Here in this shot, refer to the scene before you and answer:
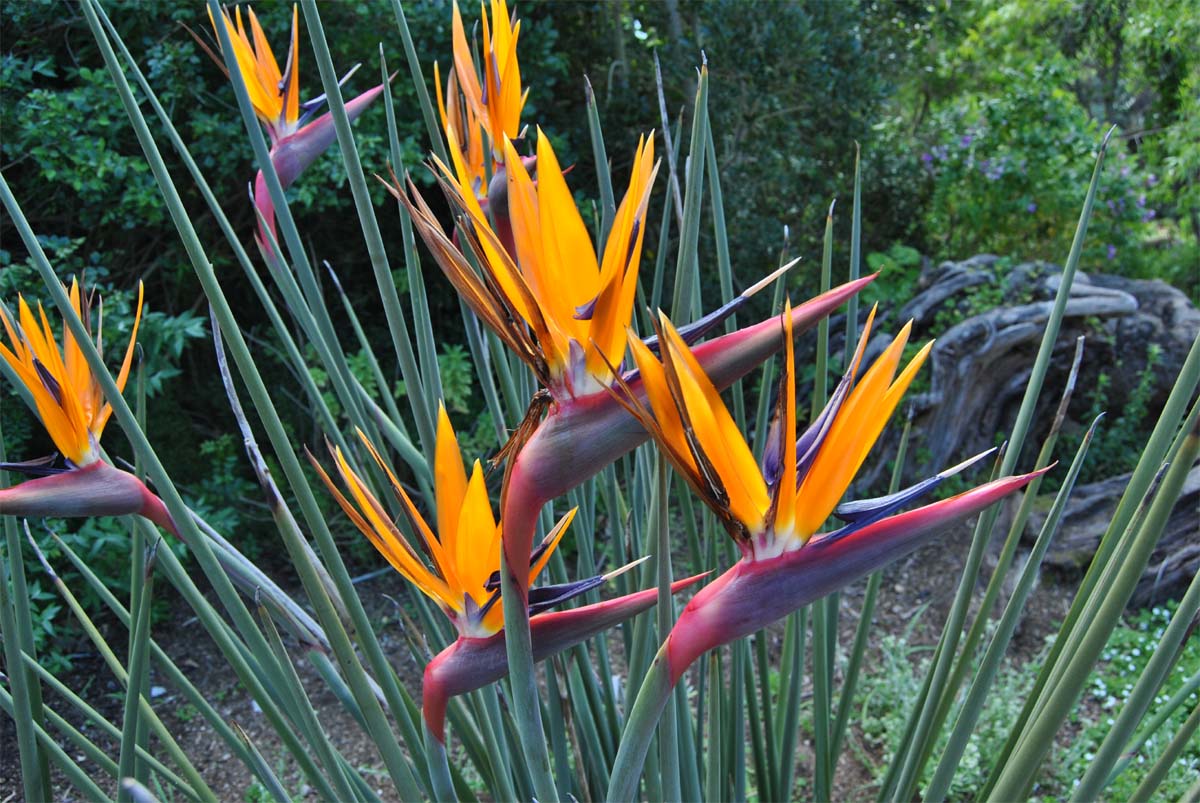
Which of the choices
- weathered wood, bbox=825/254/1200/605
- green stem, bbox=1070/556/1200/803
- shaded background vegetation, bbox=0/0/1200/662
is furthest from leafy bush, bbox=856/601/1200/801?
green stem, bbox=1070/556/1200/803

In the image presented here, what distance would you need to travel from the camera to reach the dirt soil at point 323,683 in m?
1.80

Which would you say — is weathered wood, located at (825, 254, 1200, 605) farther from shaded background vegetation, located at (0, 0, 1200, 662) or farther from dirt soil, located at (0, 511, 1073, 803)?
shaded background vegetation, located at (0, 0, 1200, 662)

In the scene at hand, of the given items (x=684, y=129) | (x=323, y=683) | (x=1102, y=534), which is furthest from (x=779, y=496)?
(x=684, y=129)

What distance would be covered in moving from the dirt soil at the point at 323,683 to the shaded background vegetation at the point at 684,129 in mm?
273

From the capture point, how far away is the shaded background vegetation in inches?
84.3

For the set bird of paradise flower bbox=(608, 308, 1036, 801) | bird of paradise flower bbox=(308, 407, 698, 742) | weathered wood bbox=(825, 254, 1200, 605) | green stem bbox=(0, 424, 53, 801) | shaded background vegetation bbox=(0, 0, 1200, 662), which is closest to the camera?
bird of paradise flower bbox=(608, 308, 1036, 801)

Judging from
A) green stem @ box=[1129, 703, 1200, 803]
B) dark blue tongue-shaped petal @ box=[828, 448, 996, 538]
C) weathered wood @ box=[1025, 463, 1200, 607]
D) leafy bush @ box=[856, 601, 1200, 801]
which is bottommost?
leafy bush @ box=[856, 601, 1200, 801]

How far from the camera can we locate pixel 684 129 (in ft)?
10.6

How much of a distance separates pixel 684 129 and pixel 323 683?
2083 mm

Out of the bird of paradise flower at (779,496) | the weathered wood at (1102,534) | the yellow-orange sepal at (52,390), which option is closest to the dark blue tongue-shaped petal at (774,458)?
the bird of paradise flower at (779,496)

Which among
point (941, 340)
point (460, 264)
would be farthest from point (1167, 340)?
point (460, 264)

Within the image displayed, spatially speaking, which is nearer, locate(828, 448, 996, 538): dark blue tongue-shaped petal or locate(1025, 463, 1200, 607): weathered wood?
locate(828, 448, 996, 538): dark blue tongue-shaped petal

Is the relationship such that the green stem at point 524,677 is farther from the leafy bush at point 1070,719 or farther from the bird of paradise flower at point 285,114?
the leafy bush at point 1070,719

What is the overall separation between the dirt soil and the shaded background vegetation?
273 millimetres
